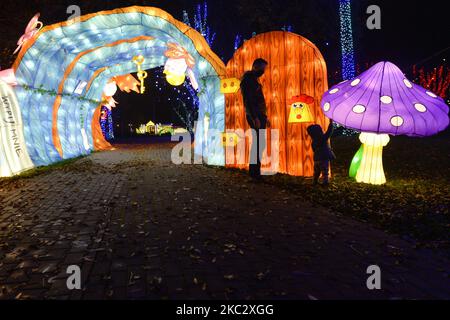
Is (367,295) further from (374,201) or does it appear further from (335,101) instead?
(335,101)

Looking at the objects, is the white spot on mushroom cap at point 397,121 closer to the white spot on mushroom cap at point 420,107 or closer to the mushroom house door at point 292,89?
the white spot on mushroom cap at point 420,107

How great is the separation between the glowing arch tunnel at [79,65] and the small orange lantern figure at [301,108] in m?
3.38

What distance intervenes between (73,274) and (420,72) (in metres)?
33.5

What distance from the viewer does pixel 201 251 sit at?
14.5 ft

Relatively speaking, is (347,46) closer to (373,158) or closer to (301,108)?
(301,108)

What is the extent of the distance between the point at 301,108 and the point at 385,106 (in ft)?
7.44

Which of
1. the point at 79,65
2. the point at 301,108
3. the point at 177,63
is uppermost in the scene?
the point at 79,65

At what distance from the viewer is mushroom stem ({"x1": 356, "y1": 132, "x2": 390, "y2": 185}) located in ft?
29.2

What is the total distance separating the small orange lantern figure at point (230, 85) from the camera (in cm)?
1170

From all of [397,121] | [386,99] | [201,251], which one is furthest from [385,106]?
[201,251]

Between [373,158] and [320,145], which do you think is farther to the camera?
[373,158]

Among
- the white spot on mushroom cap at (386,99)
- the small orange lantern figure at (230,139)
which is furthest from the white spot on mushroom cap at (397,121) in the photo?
the small orange lantern figure at (230,139)

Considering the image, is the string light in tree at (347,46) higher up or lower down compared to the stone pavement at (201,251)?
higher up

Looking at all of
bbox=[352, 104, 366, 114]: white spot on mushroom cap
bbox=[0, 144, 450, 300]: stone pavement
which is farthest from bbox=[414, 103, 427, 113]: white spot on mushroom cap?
bbox=[0, 144, 450, 300]: stone pavement
